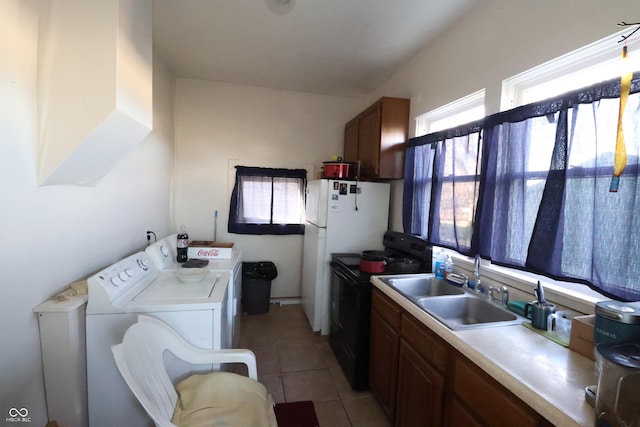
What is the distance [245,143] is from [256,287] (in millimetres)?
1839

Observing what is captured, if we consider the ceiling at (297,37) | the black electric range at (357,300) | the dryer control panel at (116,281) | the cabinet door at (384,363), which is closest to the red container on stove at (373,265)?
the black electric range at (357,300)

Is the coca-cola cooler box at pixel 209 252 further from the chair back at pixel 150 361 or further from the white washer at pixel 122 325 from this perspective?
the chair back at pixel 150 361

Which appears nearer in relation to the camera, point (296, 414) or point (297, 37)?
point (296, 414)

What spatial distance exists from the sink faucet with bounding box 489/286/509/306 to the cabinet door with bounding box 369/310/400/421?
0.63 metres

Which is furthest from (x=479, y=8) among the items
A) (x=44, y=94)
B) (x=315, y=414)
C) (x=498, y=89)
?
(x=315, y=414)

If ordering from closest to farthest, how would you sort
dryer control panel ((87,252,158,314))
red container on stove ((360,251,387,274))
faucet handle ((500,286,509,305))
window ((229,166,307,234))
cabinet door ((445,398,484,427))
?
cabinet door ((445,398,484,427))
dryer control panel ((87,252,158,314))
faucet handle ((500,286,509,305))
red container on stove ((360,251,387,274))
window ((229,166,307,234))

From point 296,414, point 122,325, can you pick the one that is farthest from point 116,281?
point 296,414

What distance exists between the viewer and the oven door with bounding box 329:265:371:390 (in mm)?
2119

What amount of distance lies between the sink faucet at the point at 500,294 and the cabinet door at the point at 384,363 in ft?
2.06

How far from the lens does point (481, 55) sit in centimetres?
188

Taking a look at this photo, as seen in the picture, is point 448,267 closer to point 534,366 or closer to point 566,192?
point 566,192

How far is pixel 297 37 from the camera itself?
2.38 m

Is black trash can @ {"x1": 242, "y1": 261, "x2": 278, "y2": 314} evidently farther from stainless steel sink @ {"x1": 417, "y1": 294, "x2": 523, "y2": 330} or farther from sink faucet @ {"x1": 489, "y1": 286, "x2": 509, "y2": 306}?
sink faucet @ {"x1": 489, "y1": 286, "x2": 509, "y2": 306}

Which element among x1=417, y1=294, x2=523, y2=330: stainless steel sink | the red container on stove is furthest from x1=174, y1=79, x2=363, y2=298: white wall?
x1=417, y1=294, x2=523, y2=330: stainless steel sink
